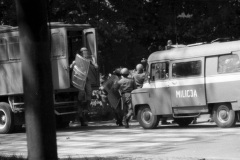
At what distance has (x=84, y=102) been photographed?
2095 cm

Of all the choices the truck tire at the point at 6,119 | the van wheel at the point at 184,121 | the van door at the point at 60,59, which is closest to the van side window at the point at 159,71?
the van wheel at the point at 184,121

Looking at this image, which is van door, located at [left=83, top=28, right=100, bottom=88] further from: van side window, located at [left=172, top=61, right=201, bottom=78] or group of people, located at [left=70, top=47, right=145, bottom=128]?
van side window, located at [left=172, top=61, right=201, bottom=78]

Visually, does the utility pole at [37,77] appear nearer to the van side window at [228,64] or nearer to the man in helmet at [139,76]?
the van side window at [228,64]

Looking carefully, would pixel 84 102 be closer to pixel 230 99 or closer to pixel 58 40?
pixel 58 40

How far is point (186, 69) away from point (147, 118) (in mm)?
1844

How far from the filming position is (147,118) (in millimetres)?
19438

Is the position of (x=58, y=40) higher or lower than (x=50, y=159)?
higher

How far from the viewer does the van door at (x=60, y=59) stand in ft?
65.6

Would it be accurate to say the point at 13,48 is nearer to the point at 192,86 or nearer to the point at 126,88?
the point at 126,88

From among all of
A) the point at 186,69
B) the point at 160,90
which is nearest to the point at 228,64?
the point at 186,69

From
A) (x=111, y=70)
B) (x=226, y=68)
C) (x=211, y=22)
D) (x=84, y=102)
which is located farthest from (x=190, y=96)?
(x=111, y=70)

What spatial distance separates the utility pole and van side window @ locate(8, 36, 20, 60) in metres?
13.5

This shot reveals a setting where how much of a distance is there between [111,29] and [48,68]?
18882 mm

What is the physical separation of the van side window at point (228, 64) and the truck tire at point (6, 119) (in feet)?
22.0
